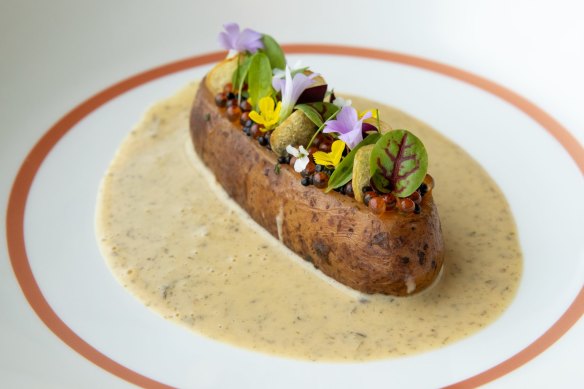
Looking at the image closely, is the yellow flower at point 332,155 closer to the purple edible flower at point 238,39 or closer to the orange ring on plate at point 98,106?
the purple edible flower at point 238,39

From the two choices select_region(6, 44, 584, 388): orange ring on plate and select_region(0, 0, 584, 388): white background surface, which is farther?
select_region(0, 0, 584, 388): white background surface

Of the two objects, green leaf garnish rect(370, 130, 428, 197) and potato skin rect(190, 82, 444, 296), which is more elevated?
green leaf garnish rect(370, 130, 428, 197)

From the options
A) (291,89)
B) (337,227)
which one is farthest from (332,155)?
(291,89)

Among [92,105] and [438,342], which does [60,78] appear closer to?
[92,105]

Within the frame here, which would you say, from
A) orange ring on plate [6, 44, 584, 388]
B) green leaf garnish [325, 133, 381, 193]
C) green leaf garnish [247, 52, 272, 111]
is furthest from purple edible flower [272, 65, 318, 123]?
orange ring on plate [6, 44, 584, 388]

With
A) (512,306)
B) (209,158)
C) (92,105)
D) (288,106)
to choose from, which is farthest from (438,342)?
(92,105)

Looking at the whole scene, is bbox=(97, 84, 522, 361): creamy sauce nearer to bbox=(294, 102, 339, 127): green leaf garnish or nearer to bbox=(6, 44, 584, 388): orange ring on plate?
bbox=(6, 44, 584, 388): orange ring on plate
